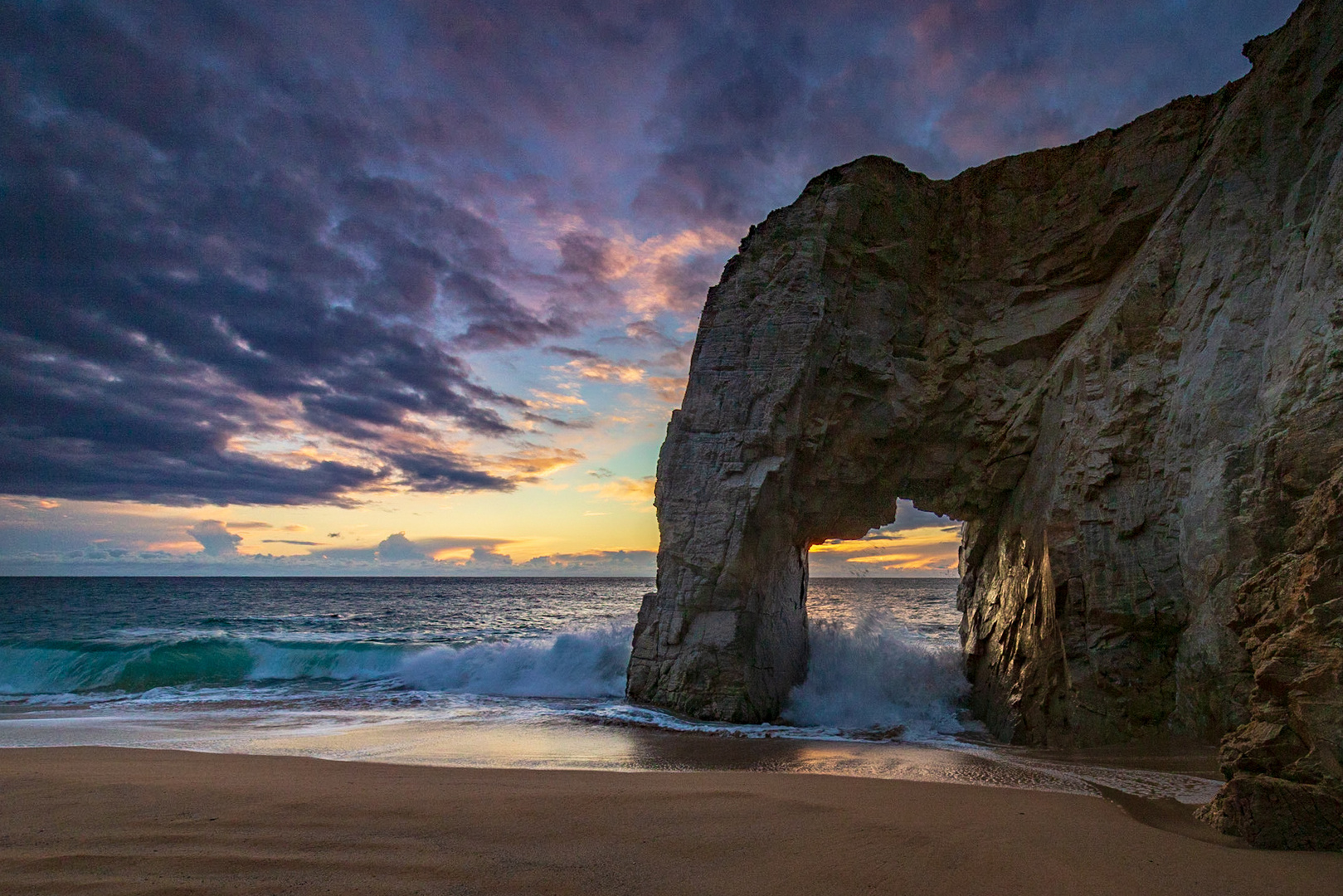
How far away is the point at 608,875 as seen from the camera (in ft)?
10.6

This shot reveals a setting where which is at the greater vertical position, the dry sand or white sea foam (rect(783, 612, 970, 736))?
the dry sand

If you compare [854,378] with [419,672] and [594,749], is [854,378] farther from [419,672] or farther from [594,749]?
[419,672]

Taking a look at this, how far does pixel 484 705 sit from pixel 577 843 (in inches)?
444

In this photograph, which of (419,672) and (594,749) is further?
(419,672)

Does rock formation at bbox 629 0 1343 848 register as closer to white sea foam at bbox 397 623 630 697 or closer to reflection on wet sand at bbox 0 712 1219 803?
→ reflection on wet sand at bbox 0 712 1219 803

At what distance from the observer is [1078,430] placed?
10383 millimetres

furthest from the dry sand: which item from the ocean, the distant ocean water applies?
the distant ocean water

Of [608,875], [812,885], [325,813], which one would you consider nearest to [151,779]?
[325,813]

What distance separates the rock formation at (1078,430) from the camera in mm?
6129

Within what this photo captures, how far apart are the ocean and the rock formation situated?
127cm

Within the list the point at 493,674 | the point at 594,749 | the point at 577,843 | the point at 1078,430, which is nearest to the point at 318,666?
the point at 493,674

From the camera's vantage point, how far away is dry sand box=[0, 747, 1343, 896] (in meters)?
3.15

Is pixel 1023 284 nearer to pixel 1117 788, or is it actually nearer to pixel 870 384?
pixel 870 384

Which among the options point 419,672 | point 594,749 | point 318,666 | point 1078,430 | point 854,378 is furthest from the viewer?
point 318,666
